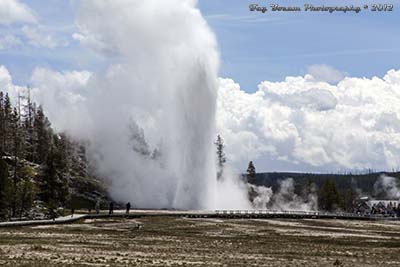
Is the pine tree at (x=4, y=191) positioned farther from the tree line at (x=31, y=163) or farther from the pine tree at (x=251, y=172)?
the pine tree at (x=251, y=172)

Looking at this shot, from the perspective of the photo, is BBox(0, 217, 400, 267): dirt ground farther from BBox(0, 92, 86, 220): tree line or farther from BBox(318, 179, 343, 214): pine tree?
BBox(318, 179, 343, 214): pine tree

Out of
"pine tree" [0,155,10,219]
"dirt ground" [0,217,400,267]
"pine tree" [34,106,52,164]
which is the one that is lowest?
"dirt ground" [0,217,400,267]

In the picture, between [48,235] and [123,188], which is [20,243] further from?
[123,188]

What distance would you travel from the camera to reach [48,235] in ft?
185

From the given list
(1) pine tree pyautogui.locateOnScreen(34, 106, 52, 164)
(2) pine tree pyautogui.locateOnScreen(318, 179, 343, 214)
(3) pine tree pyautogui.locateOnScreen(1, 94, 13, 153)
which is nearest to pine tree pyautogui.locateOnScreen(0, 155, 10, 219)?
(3) pine tree pyautogui.locateOnScreen(1, 94, 13, 153)

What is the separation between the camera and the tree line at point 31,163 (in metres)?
83.3

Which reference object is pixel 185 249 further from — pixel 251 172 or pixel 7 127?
pixel 251 172

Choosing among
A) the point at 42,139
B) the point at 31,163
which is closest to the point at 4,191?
the point at 31,163

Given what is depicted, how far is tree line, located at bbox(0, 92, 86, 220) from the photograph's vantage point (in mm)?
83312

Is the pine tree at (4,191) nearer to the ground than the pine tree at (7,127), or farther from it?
nearer to the ground

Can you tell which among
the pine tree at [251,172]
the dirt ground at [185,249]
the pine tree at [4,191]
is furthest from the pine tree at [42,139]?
the dirt ground at [185,249]

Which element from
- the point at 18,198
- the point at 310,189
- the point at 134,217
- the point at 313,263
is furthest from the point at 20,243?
the point at 310,189

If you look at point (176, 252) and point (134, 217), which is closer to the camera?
point (176, 252)

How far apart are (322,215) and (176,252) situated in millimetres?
72257
